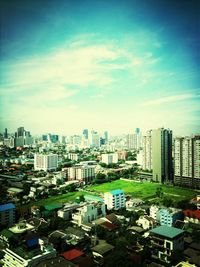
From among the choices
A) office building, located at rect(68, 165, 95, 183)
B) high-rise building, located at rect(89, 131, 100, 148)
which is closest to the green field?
office building, located at rect(68, 165, 95, 183)

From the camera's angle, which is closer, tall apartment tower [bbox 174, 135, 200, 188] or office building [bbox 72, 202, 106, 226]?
office building [bbox 72, 202, 106, 226]

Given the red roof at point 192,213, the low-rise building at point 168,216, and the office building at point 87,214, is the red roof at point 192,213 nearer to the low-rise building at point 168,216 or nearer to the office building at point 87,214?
the low-rise building at point 168,216

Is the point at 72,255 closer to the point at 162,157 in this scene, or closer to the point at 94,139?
the point at 162,157

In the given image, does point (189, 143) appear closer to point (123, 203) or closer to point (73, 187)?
point (123, 203)

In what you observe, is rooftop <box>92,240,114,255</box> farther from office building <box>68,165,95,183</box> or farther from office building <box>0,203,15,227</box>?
office building <box>68,165,95,183</box>

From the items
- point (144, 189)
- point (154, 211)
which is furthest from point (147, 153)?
point (154, 211)

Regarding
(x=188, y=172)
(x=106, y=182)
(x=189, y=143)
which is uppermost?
(x=189, y=143)

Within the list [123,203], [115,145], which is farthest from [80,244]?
[115,145]
